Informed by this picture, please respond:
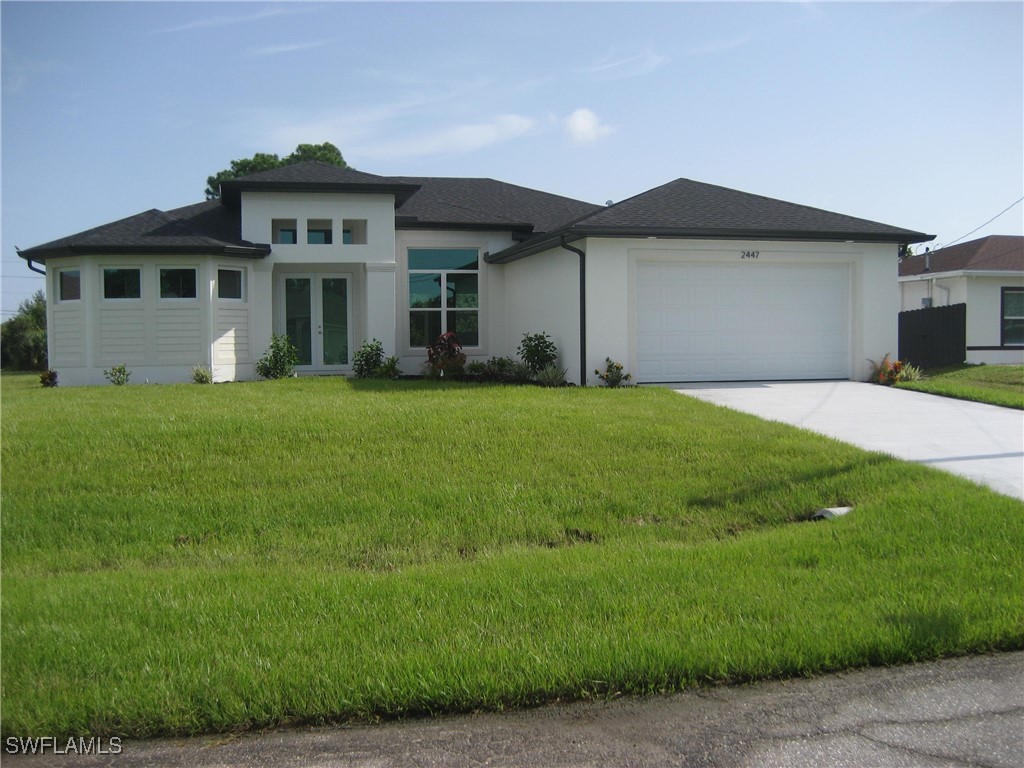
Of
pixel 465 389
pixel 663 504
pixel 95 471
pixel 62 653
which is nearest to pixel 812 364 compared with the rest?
pixel 465 389

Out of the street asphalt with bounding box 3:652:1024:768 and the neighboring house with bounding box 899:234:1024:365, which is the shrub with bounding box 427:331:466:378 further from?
the neighboring house with bounding box 899:234:1024:365

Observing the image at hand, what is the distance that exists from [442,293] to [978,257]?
17.5m

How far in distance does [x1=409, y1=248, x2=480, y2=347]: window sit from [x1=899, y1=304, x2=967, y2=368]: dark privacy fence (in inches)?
424

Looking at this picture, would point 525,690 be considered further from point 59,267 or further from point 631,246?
point 59,267

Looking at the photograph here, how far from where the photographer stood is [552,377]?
→ 643 inches

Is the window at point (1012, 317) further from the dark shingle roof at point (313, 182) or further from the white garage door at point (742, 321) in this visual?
the dark shingle roof at point (313, 182)

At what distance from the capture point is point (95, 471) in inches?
346

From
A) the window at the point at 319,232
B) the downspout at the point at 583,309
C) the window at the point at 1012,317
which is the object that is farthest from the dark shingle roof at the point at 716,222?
the window at the point at 1012,317

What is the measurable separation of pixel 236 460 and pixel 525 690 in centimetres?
551

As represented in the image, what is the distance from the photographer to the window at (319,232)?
19.9m

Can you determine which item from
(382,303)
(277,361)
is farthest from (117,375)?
(382,303)

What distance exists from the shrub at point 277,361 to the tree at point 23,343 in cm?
1664

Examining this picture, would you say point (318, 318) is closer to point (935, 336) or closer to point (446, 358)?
point (446, 358)

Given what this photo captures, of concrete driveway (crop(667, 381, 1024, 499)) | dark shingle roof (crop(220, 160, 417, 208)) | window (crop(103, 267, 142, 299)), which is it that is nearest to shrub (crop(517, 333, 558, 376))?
concrete driveway (crop(667, 381, 1024, 499))
